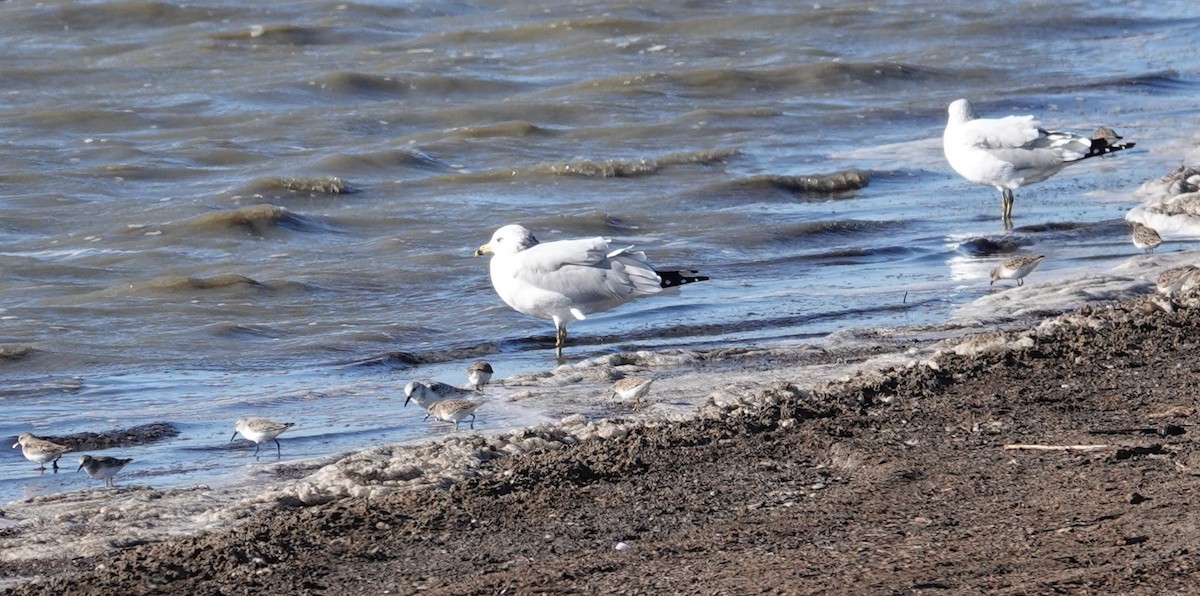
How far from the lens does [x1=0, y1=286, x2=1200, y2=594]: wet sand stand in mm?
4562

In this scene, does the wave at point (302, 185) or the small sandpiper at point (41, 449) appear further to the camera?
the wave at point (302, 185)

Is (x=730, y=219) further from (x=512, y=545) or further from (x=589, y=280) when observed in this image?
(x=512, y=545)

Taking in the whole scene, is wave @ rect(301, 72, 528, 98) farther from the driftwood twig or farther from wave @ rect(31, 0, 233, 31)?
the driftwood twig

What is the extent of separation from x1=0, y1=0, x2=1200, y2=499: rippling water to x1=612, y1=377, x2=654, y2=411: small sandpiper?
466 mm

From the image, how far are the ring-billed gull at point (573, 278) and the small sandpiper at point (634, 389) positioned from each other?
6.21ft

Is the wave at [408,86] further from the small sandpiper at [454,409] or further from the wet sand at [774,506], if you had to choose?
the wet sand at [774,506]

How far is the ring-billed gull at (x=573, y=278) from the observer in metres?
9.48

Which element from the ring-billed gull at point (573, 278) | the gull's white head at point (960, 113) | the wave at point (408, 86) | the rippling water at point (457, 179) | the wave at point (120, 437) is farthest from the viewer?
the wave at point (408, 86)

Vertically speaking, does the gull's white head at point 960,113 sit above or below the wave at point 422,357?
above

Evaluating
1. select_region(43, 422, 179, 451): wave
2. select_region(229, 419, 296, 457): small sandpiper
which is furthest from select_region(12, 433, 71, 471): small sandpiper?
select_region(229, 419, 296, 457): small sandpiper

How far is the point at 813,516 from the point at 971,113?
9.75 meters

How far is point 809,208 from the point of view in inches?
559

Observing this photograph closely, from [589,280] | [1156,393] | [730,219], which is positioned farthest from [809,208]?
[1156,393]

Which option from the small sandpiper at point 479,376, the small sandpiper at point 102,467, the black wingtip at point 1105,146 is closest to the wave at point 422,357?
the small sandpiper at point 479,376
